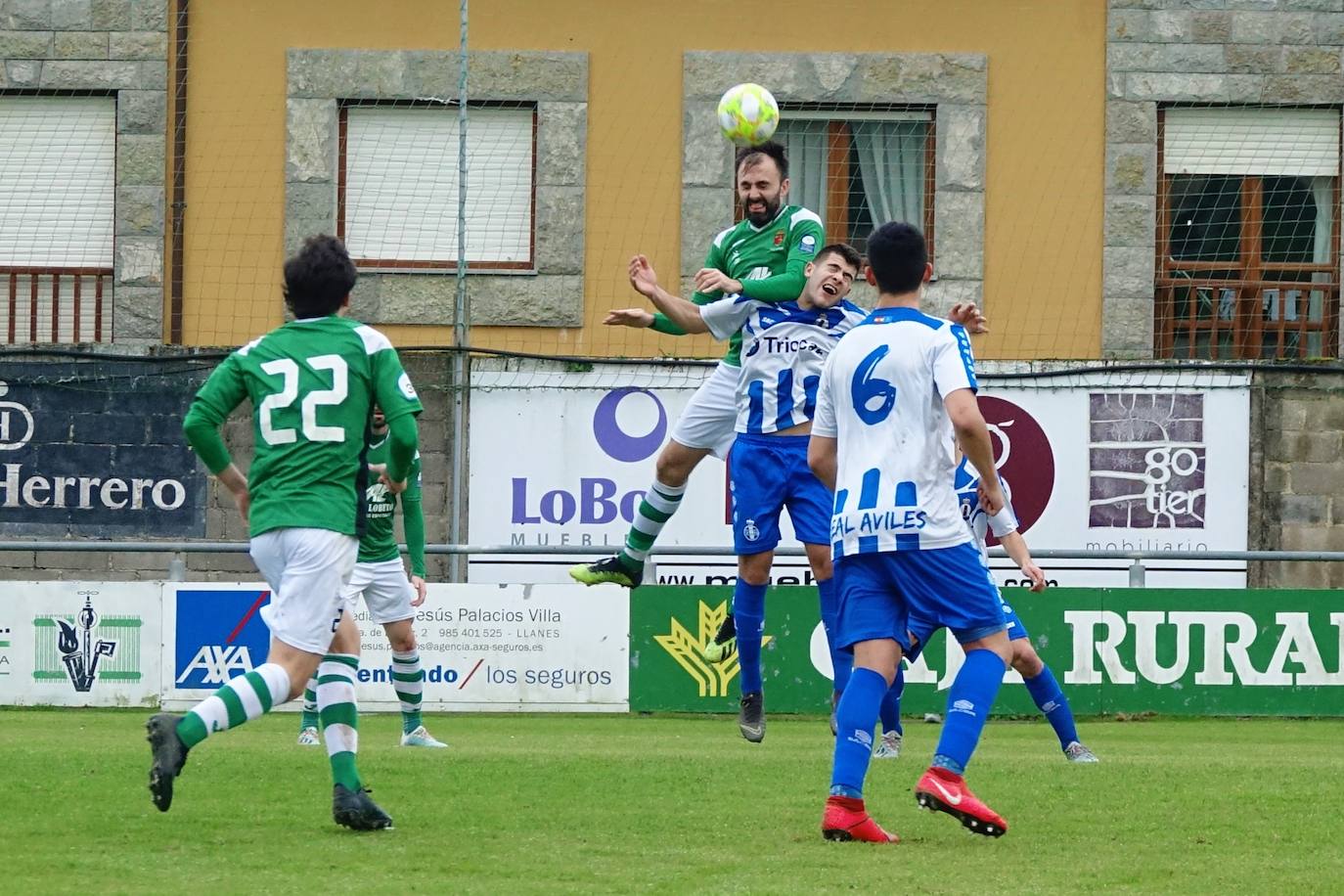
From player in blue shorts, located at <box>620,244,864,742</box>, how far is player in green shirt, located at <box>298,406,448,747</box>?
2534 mm

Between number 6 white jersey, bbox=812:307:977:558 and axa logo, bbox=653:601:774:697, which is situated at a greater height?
number 6 white jersey, bbox=812:307:977:558

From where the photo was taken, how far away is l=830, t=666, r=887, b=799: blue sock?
22.0 ft

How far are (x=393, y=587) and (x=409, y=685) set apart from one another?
67cm

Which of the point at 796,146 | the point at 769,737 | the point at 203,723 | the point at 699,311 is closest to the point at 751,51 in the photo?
the point at 796,146

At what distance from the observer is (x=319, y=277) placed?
273 inches

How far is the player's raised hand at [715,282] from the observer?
350 inches

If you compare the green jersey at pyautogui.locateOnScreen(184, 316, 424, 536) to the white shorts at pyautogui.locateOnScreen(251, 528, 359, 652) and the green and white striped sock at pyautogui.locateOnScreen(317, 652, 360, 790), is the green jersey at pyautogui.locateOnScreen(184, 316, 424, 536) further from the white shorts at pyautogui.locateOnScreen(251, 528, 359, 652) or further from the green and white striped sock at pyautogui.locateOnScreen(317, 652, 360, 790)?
the green and white striped sock at pyautogui.locateOnScreen(317, 652, 360, 790)

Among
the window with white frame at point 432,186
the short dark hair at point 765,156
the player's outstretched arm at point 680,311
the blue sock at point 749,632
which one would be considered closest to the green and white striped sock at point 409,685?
the blue sock at point 749,632

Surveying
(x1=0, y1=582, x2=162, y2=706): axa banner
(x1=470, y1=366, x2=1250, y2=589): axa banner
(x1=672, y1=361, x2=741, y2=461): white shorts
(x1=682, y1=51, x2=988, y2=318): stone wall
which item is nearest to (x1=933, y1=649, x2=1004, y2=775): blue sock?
(x1=672, y1=361, x2=741, y2=461): white shorts

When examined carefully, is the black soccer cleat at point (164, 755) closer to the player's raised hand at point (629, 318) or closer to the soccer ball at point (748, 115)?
the player's raised hand at point (629, 318)

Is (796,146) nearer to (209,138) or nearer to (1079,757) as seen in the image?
(209,138)

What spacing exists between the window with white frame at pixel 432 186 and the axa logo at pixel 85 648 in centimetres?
564

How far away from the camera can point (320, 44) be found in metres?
20.6

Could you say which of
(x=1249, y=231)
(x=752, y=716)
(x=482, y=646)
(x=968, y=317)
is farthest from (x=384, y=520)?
(x=1249, y=231)
